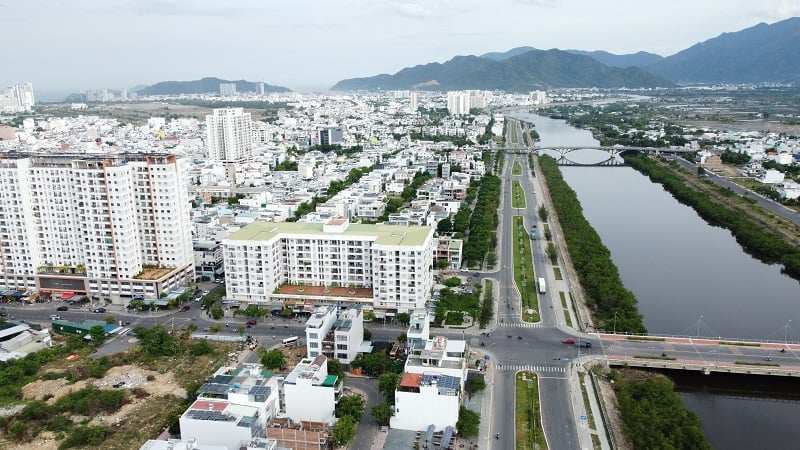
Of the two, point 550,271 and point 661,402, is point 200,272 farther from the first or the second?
point 661,402

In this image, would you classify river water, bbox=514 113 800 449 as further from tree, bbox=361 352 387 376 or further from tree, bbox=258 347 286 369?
tree, bbox=258 347 286 369

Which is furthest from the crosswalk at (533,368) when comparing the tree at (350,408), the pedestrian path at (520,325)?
the tree at (350,408)

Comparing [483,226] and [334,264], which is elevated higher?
[334,264]

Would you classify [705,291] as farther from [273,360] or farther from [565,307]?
[273,360]

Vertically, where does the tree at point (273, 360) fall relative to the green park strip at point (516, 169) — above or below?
below

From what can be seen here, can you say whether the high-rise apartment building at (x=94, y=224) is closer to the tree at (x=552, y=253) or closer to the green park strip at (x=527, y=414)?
the green park strip at (x=527, y=414)

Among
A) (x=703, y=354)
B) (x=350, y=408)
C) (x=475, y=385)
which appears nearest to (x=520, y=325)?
(x=475, y=385)

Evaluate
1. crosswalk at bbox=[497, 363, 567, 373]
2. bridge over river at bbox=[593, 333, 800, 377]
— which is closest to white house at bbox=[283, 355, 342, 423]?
crosswalk at bbox=[497, 363, 567, 373]
